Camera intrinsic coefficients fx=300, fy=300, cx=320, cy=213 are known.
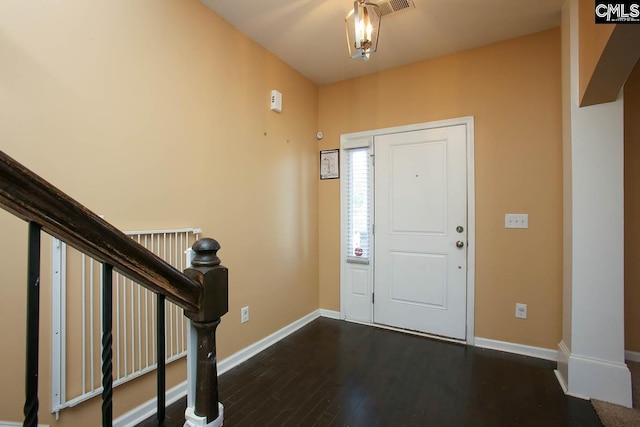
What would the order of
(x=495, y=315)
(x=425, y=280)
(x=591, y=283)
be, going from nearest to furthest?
1. (x=591, y=283)
2. (x=495, y=315)
3. (x=425, y=280)

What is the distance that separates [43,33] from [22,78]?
0.25 meters

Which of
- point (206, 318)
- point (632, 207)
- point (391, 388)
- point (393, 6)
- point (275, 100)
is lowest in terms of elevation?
point (391, 388)

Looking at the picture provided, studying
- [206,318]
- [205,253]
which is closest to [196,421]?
[206,318]

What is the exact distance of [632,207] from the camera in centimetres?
231

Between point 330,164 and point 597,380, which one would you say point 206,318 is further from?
point 330,164

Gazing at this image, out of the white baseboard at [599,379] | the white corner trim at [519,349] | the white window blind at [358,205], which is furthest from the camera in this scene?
the white window blind at [358,205]

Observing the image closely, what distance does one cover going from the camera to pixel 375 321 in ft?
10.5

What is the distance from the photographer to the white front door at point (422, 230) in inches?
110

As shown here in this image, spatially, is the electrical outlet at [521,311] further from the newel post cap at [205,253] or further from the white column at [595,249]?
the newel post cap at [205,253]

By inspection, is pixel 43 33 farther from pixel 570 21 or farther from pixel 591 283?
pixel 591 283

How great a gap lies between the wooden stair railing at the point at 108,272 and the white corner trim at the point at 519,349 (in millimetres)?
2622

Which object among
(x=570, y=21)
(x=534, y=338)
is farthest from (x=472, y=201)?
(x=570, y=21)

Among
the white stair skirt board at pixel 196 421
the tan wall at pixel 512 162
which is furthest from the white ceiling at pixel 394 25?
the white stair skirt board at pixel 196 421

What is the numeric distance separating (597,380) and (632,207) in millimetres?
1341
